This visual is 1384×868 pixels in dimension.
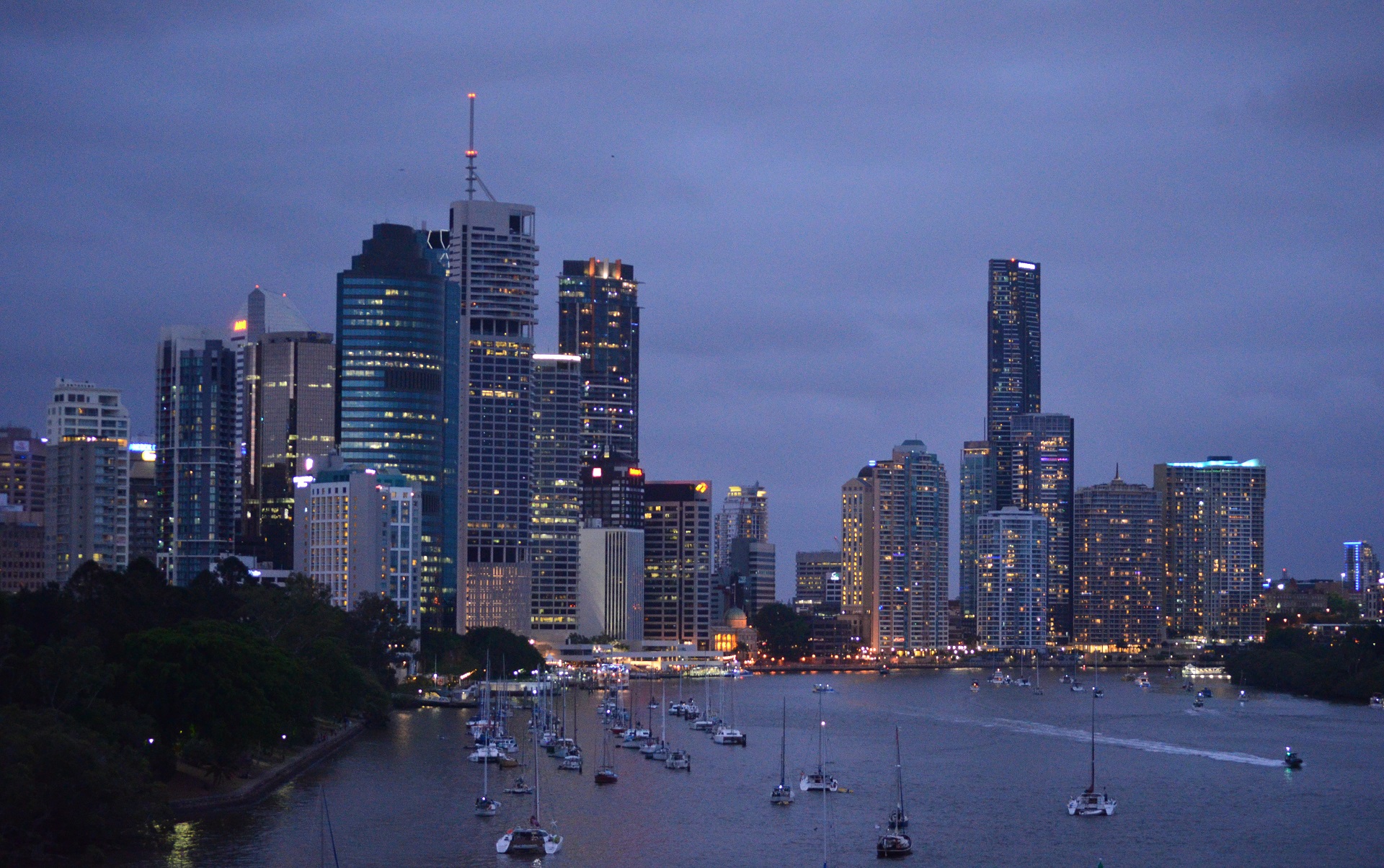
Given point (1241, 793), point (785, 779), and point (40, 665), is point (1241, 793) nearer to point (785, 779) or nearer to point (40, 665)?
point (785, 779)

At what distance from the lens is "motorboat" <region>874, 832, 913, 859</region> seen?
73750 mm

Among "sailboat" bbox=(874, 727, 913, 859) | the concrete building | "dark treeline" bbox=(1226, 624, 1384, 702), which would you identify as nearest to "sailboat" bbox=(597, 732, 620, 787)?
"sailboat" bbox=(874, 727, 913, 859)

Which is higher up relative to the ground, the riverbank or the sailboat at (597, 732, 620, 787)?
the riverbank

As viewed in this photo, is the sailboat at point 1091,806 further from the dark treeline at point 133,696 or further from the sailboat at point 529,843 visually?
the dark treeline at point 133,696

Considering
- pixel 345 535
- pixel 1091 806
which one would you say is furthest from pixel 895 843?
pixel 345 535

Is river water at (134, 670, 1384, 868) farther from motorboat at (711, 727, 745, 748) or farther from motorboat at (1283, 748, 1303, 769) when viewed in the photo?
motorboat at (711, 727, 745, 748)

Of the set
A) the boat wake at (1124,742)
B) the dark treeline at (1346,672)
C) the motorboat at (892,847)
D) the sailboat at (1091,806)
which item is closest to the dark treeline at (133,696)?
the motorboat at (892,847)

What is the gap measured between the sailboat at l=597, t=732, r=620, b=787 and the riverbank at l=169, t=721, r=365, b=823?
16363 millimetres

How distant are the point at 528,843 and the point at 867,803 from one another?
23.8 metres

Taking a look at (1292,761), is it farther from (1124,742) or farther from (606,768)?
(606,768)

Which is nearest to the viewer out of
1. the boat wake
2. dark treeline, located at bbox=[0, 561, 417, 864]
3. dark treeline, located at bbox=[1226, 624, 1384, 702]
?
dark treeline, located at bbox=[0, 561, 417, 864]

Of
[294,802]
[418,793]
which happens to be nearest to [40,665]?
[294,802]

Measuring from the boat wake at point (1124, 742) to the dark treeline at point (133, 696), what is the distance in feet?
174

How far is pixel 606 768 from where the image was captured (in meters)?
103
